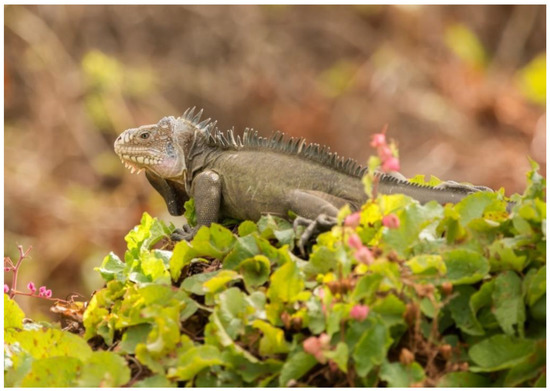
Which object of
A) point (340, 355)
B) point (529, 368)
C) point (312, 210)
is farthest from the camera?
point (312, 210)

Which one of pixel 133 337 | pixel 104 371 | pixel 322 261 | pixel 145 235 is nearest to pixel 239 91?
pixel 145 235

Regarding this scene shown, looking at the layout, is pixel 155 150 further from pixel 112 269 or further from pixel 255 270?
pixel 255 270

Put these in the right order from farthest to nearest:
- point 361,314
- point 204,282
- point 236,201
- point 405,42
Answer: point 405,42
point 236,201
point 204,282
point 361,314

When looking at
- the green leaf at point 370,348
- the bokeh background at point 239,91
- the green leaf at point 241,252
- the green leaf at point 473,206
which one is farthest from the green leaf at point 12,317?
the bokeh background at point 239,91

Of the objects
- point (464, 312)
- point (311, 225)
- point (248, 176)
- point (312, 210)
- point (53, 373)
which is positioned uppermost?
point (248, 176)

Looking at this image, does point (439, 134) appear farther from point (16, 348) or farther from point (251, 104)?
point (16, 348)

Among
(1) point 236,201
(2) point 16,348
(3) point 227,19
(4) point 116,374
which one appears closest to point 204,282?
(4) point 116,374

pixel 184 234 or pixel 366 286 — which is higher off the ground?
pixel 184 234
